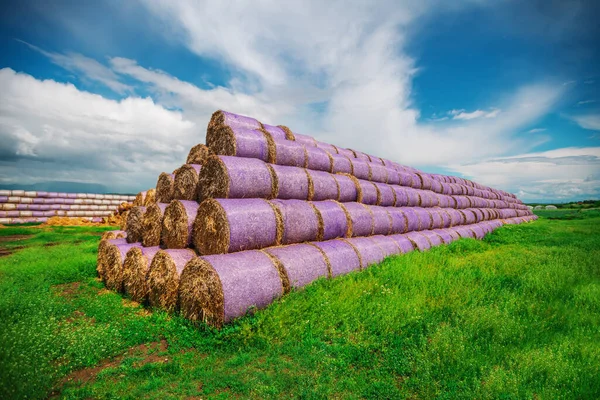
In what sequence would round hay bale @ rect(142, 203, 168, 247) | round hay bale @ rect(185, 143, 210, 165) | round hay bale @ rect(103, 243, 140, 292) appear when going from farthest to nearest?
round hay bale @ rect(185, 143, 210, 165), round hay bale @ rect(142, 203, 168, 247), round hay bale @ rect(103, 243, 140, 292)

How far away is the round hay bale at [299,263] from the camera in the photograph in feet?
19.1

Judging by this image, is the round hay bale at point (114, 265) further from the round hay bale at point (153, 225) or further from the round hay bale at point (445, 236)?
the round hay bale at point (445, 236)

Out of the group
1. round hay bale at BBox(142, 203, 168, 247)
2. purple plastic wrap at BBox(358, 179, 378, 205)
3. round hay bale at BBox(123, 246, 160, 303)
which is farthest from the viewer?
purple plastic wrap at BBox(358, 179, 378, 205)

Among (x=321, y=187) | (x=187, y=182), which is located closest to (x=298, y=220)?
(x=321, y=187)

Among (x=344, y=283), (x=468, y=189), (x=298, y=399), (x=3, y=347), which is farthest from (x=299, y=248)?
(x=468, y=189)

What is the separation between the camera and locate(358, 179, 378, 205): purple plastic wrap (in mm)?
10237

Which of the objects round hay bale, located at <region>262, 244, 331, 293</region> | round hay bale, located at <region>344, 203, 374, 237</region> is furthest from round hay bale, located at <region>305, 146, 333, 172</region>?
round hay bale, located at <region>262, 244, 331, 293</region>

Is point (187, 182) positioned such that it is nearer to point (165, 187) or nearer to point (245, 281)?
point (165, 187)

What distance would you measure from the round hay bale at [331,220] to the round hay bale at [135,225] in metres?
5.14

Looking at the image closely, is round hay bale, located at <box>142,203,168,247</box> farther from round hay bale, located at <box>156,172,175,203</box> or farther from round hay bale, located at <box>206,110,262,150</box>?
round hay bale, located at <box>206,110,262,150</box>

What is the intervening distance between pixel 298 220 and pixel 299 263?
124 centimetres

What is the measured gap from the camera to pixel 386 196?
11.5m

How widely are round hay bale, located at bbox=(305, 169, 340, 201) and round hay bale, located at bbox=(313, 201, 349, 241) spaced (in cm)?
34

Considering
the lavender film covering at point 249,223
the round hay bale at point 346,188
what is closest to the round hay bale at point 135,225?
the lavender film covering at point 249,223
